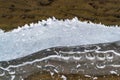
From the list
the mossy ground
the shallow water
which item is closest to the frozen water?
the shallow water

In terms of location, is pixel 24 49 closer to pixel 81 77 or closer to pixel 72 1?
pixel 81 77

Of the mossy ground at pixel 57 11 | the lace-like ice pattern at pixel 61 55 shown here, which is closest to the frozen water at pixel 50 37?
the lace-like ice pattern at pixel 61 55

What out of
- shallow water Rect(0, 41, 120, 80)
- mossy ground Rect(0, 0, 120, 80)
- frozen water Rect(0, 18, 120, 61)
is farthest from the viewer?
mossy ground Rect(0, 0, 120, 80)

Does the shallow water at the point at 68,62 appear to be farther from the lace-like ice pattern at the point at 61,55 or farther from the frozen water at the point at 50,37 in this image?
the frozen water at the point at 50,37

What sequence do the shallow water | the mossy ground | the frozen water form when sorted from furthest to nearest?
the mossy ground
the frozen water
the shallow water

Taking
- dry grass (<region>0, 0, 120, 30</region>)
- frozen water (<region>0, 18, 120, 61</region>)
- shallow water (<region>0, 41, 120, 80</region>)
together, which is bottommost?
dry grass (<region>0, 0, 120, 30</region>)

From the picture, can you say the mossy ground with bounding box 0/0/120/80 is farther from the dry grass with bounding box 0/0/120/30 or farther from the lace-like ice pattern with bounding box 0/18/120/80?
the lace-like ice pattern with bounding box 0/18/120/80

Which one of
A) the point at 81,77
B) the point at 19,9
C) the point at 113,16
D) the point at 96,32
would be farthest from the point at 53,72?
the point at 19,9

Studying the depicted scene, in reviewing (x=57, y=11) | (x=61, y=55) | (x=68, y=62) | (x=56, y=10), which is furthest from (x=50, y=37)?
(x=56, y=10)

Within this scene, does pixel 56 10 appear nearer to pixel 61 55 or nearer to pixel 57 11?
pixel 57 11
